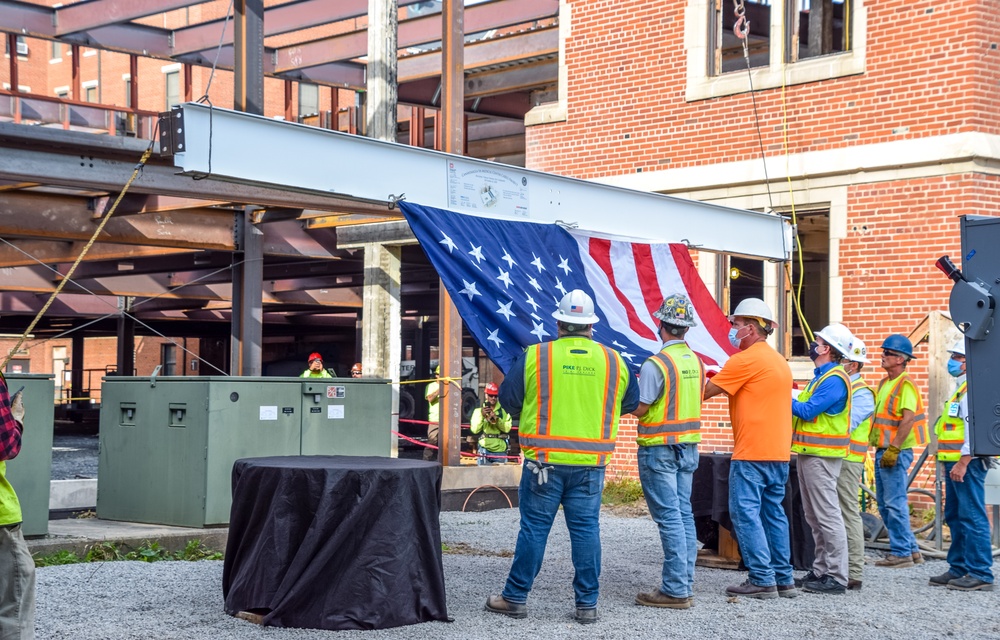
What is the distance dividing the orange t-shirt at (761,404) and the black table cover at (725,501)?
1.16 metres

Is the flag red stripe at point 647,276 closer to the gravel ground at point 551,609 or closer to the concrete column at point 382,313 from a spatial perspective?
the gravel ground at point 551,609

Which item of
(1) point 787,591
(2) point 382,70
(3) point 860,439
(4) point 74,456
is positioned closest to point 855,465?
(3) point 860,439

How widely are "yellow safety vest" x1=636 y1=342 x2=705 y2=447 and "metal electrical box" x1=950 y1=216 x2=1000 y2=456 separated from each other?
317cm

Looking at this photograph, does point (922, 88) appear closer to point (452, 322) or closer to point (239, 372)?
point (452, 322)

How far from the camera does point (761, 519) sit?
890 centimetres

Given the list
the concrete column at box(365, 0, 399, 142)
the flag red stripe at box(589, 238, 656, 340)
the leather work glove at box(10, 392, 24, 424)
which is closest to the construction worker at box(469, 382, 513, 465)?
the concrete column at box(365, 0, 399, 142)

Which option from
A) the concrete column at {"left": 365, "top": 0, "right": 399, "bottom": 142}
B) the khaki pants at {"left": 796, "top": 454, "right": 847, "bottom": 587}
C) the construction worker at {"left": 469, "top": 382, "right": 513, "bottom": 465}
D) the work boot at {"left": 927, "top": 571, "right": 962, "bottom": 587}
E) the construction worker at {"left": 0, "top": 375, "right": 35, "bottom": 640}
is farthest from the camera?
the construction worker at {"left": 469, "top": 382, "right": 513, "bottom": 465}

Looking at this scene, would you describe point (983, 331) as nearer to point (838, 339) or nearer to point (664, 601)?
point (664, 601)

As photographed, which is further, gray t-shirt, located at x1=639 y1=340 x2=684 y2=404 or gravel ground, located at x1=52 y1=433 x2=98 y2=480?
gravel ground, located at x1=52 y1=433 x2=98 y2=480

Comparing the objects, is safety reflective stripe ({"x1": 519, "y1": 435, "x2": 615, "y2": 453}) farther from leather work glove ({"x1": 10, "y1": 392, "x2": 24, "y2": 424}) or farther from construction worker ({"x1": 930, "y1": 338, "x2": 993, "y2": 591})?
construction worker ({"x1": 930, "y1": 338, "x2": 993, "y2": 591})

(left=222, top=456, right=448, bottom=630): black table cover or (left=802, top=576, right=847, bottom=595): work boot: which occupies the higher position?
(left=222, top=456, right=448, bottom=630): black table cover

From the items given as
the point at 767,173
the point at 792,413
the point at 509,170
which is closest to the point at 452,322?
the point at 767,173

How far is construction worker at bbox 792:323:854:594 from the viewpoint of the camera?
889 centimetres

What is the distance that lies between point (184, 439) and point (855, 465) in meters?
5.77
